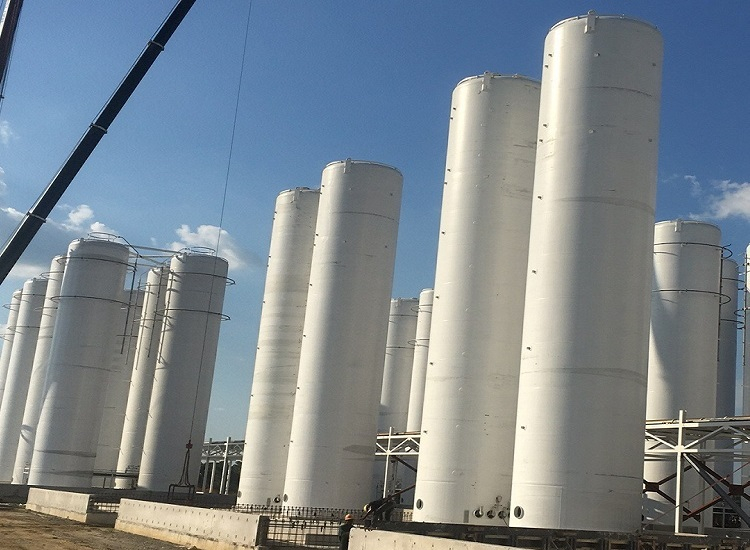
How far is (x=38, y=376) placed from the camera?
60188 mm

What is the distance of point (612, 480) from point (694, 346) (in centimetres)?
1302

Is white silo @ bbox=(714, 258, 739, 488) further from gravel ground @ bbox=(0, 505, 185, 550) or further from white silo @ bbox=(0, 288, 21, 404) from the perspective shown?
white silo @ bbox=(0, 288, 21, 404)

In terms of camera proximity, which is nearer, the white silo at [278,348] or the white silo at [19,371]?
the white silo at [278,348]

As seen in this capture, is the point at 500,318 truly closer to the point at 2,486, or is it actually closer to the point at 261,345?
the point at 261,345

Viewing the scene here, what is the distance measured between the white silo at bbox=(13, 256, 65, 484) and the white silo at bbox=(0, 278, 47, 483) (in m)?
1.33

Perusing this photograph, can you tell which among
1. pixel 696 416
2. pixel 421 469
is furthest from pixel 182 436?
pixel 696 416

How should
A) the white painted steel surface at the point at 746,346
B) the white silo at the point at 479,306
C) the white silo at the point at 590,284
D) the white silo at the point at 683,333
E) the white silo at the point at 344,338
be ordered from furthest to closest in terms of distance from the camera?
the white painted steel surface at the point at 746,346, the white silo at the point at 344,338, the white silo at the point at 683,333, the white silo at the point at 479,306, the white silo at the point at 590,284

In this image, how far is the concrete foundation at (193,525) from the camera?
89.8ft

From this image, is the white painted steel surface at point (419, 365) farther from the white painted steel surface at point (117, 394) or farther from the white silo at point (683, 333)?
the white silo at point (683, 333)

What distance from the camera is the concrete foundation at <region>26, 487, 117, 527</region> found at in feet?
124

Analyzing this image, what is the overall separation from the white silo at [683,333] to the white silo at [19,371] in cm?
4179

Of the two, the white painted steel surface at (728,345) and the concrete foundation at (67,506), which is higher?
the white painted steel surface at (728,345)

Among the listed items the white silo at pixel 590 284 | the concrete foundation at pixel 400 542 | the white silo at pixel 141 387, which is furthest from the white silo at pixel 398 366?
the concrete foundation at pixel 400 542

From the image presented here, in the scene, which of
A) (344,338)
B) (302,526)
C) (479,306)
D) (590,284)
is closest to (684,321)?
(479,306)
